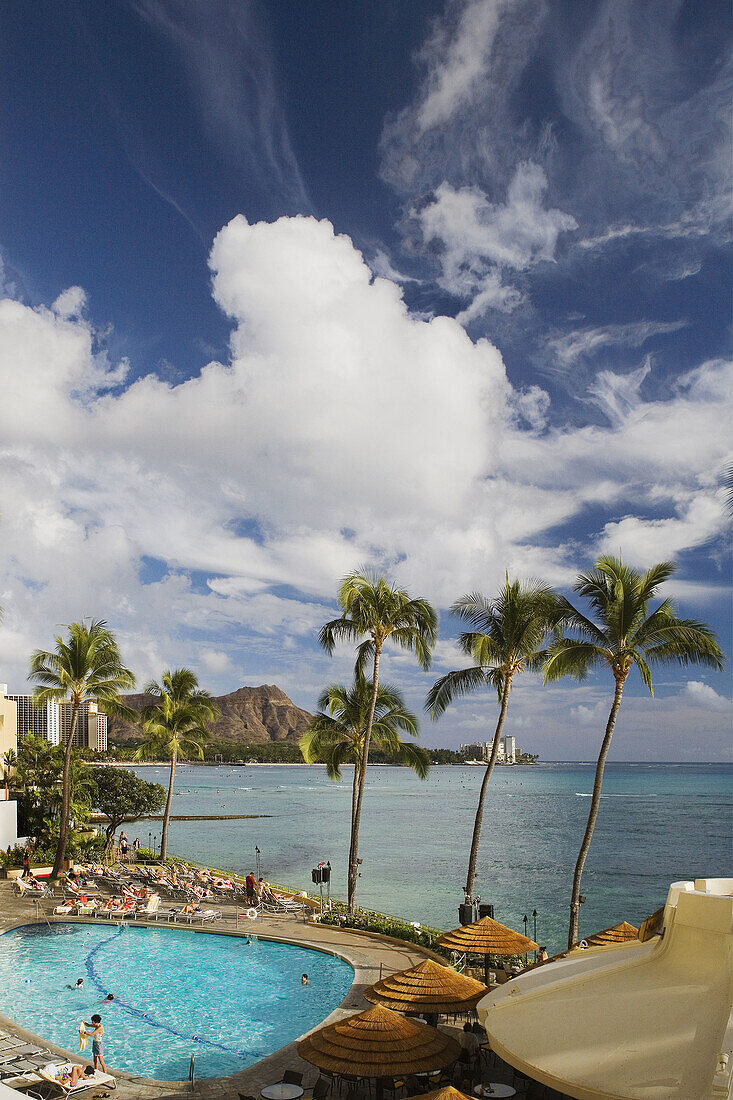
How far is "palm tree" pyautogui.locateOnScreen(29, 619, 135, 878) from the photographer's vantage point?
2970 centimetres

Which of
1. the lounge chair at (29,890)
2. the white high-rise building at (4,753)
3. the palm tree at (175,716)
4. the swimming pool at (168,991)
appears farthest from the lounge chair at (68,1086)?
the palm tree at (175,716)

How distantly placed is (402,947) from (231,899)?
26.8ft

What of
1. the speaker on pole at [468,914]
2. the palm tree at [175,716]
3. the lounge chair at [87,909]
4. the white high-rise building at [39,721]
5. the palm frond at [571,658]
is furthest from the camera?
the white high-rise building at [39,721]

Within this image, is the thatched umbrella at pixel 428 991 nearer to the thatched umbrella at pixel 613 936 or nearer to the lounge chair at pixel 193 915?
the thatched umbrella at pixel 613 936

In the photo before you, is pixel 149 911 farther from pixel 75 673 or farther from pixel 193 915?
pixel 75 673

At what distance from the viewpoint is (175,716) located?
37.5 metres

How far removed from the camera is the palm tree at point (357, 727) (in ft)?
90.0

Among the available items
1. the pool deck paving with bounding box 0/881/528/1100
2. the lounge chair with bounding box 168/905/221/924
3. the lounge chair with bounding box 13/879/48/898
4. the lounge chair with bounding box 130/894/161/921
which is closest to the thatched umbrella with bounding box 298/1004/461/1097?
the pool deck paving with bounding box 0/881/528/1100

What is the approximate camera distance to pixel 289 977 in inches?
717

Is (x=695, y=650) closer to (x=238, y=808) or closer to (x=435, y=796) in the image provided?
(x=238, y=808)

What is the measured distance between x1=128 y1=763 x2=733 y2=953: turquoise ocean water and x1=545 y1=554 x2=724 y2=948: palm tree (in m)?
18.5

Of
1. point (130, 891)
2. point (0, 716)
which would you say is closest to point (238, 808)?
point (0, 716)

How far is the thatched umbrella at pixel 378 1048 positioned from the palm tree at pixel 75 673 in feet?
72.0

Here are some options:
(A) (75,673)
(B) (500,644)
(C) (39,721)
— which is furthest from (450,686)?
(C) (39,721)
